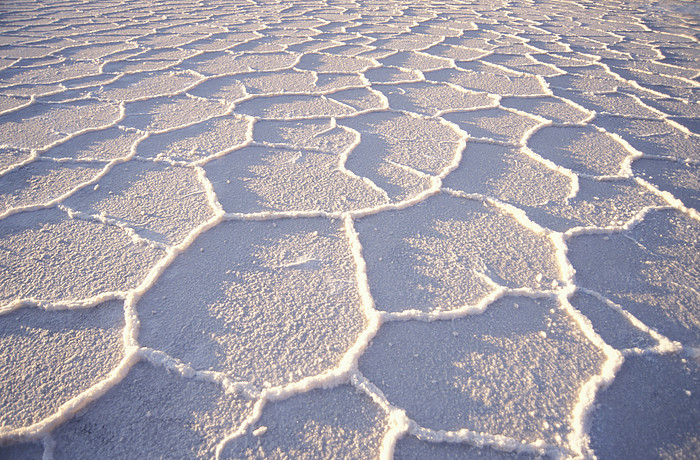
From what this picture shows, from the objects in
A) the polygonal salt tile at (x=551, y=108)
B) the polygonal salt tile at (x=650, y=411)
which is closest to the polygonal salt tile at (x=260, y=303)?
the polygonal salt tile at (x=650, y=411)

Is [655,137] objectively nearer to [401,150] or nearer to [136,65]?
[401,150]

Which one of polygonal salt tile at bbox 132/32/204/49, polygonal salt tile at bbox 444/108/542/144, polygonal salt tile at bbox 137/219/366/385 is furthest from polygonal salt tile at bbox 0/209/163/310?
polygonal salt tile at bbox 132/32/204/49

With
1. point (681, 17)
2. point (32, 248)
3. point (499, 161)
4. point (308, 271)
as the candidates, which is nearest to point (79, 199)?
point (32, 248)

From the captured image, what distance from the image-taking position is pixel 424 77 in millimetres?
2910

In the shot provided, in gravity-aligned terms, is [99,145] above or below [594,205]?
above

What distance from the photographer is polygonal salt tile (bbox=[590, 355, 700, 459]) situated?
89cm

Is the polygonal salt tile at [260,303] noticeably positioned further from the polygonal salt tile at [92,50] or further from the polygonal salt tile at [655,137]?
the polygonal salt tile at [92,50]

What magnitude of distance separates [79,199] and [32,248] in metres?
0.30

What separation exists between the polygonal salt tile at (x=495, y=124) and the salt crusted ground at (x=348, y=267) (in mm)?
19

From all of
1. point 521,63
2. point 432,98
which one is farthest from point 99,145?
point 521,63

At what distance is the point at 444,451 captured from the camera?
89 cm

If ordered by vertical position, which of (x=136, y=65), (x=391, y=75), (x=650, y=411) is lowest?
(x=650, y=411)

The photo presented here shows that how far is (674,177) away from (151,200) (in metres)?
2.18

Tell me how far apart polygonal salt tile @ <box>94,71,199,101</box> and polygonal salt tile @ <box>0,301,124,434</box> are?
1779mm
